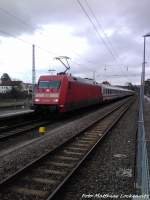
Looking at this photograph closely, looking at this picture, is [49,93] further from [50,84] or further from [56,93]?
[50,84]

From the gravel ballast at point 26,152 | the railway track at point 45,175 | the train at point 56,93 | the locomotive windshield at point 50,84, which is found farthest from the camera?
the locomotive windshield at point 50,84

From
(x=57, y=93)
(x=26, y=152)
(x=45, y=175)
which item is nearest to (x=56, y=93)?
(x=57, y=93)

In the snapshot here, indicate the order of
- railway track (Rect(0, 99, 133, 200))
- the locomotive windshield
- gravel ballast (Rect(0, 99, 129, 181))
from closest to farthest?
railway track (Rect(0, 99, 133, 200))
gravel ballast (Rect(0, 99, 129, 181))
the locomotive windshield

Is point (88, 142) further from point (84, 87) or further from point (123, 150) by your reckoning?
point (84, 87)

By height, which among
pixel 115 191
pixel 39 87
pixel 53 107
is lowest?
pixel 115 191

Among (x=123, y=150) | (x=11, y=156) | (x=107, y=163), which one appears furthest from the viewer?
(x=123, y=150)

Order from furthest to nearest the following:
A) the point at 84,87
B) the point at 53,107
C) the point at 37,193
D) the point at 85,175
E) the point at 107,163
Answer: the point at 84,87
the point at 53,107
the point at 107,163
the point at 85,175
the point at 37,193

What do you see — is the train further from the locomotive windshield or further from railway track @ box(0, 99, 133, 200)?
railway track @ box(0, 99, 133, 200)

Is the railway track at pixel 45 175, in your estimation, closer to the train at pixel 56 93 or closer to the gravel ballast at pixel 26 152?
the gravel ballast at pixel 26 152

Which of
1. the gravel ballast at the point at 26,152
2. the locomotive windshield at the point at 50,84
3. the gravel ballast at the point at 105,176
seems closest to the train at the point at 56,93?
the locomotive windshield at the point at 50,84

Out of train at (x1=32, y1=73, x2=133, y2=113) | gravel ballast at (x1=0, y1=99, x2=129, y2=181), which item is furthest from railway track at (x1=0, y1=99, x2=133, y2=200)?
train at (x1=32, y1=73, x2=133, y2=113)

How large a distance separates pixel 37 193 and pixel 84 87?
60.5 ft

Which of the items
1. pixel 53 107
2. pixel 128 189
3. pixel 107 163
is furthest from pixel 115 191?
pixel 53 107

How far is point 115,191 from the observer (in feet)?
19.6
